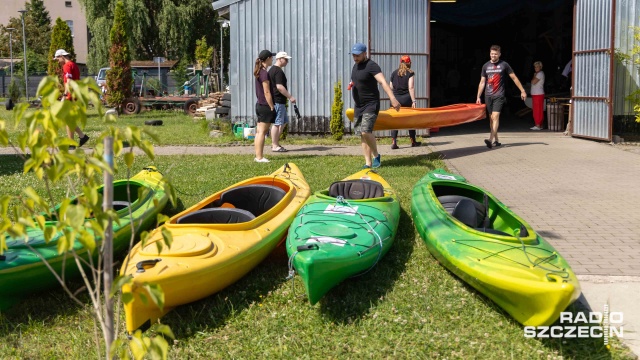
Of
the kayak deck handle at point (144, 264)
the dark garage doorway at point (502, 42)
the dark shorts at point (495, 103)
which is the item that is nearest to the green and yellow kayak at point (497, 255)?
the kayak deck handle at point (144, 264)

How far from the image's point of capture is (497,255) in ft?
15.6

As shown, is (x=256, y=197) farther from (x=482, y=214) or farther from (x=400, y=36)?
(x=400, y=36)

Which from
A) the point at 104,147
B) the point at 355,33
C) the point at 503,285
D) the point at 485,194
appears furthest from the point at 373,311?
the point at 355,33

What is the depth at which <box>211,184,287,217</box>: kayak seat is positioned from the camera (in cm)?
666

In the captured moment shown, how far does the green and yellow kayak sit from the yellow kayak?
4.20ft

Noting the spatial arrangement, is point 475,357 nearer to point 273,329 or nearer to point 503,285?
point 503,285

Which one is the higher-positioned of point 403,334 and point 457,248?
point 457,248

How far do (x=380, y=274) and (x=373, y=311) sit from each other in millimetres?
660

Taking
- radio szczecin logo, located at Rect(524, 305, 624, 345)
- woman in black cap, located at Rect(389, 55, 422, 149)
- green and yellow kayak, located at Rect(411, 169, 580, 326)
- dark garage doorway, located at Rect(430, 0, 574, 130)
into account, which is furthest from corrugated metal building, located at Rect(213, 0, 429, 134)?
radio szczecin logo, located at Rect(524, 305, 624, 345)

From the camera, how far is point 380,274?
5.69 meters

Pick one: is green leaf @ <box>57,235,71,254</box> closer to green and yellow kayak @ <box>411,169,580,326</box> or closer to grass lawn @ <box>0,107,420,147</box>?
green and yellow kayak @ <box>411,169,580,326</box>

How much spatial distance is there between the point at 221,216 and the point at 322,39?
941 cm

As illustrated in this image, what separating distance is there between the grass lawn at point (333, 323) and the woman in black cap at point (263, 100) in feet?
16.6

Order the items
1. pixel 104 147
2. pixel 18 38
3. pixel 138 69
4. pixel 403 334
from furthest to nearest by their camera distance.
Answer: pixel 18 38 → pixel 138 69 → pixel 403 334 → pixel 104 147
